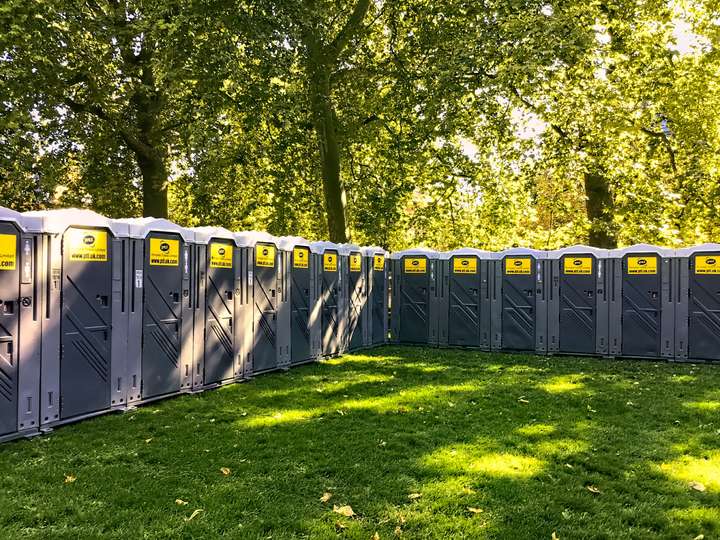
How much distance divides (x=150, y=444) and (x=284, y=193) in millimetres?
10313

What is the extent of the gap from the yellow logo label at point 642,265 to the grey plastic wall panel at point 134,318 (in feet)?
28.9

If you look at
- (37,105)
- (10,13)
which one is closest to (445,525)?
(10,13)

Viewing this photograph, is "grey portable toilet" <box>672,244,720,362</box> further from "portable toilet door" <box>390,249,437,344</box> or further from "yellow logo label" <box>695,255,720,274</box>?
"portable toilet door" <box>390,249,437,344</box>

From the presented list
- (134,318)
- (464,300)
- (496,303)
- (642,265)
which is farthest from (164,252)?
(642,265)

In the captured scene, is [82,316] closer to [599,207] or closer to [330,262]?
[330,262]

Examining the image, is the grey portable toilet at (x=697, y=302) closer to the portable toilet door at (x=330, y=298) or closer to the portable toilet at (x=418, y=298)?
the portable toilet at (x=418, y=298)

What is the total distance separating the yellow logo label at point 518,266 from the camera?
1138cm

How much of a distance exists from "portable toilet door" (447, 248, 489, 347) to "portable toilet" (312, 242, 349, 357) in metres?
2.57

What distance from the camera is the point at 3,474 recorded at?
445 cm

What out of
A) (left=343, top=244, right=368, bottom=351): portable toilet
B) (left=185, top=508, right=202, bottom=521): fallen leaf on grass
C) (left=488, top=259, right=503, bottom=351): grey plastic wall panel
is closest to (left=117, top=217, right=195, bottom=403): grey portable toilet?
(left=185, top=508, right=202, bottom=521): fallen leaf on grass

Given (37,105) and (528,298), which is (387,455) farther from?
(37,105)

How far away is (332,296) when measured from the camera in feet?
35.4

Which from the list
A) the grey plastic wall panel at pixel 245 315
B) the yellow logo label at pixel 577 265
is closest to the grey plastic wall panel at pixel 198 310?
the grey plastic wall panel at pixel 245 315

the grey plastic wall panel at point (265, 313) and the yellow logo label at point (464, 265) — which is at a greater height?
the yellow logo label at point (464, 265)
